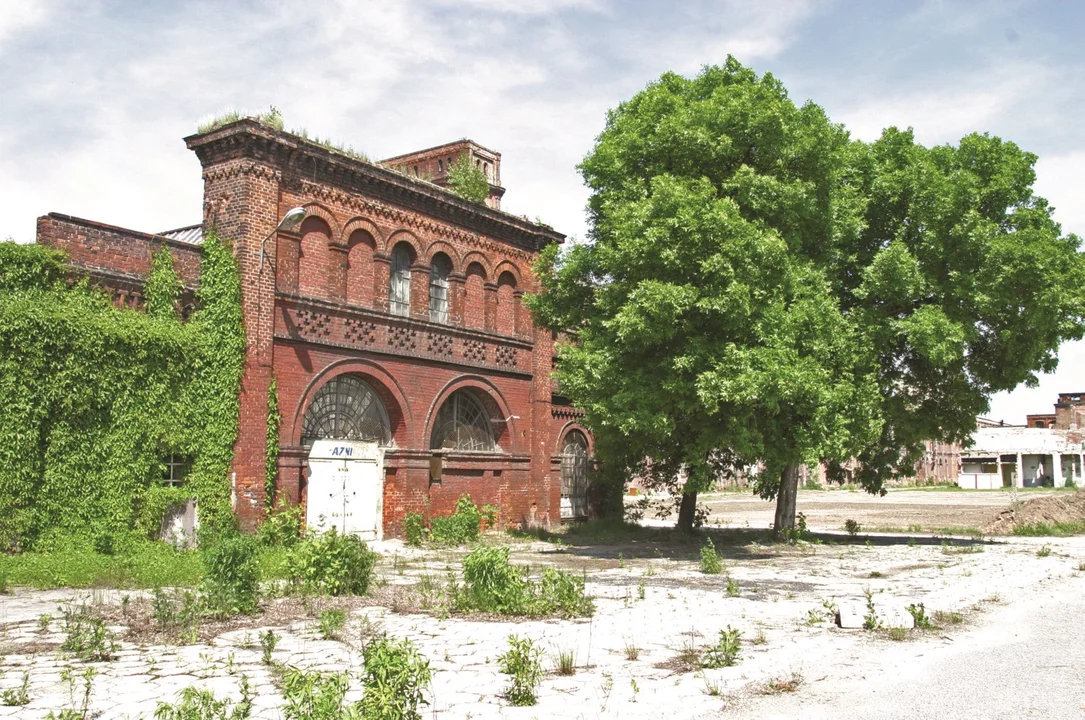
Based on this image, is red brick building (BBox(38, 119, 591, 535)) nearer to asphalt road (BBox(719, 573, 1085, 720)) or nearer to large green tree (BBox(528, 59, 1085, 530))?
large green tree (BBox(528, 59, 1085, 530))

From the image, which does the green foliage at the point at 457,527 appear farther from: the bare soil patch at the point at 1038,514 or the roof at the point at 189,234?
the bare soil patch at the point at 1038,514

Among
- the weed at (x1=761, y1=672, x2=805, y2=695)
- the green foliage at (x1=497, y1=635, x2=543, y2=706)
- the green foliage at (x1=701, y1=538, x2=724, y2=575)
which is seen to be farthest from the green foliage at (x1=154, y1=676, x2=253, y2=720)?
the green foliage at (x1=701, y1=538, x2=724, y2=575)

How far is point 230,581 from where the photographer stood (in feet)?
30.6

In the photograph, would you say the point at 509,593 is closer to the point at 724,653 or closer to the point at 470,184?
the point at 724,653

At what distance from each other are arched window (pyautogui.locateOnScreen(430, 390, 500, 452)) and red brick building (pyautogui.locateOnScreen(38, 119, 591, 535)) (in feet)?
0.15

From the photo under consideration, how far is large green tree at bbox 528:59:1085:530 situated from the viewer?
1549 centimetres

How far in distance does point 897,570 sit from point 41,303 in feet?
47.5

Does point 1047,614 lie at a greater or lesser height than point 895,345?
lesser

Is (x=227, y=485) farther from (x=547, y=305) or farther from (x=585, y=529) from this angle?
(x=585, y=529)

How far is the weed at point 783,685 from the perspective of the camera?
644 centimetres

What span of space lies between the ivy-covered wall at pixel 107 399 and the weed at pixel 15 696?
336 inches

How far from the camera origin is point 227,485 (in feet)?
52.6

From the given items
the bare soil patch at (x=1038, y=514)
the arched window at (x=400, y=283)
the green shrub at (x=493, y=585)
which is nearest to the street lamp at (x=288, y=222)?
the arched window at (x=400, y=283)

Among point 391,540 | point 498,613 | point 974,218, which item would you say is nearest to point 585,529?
point 391,540
